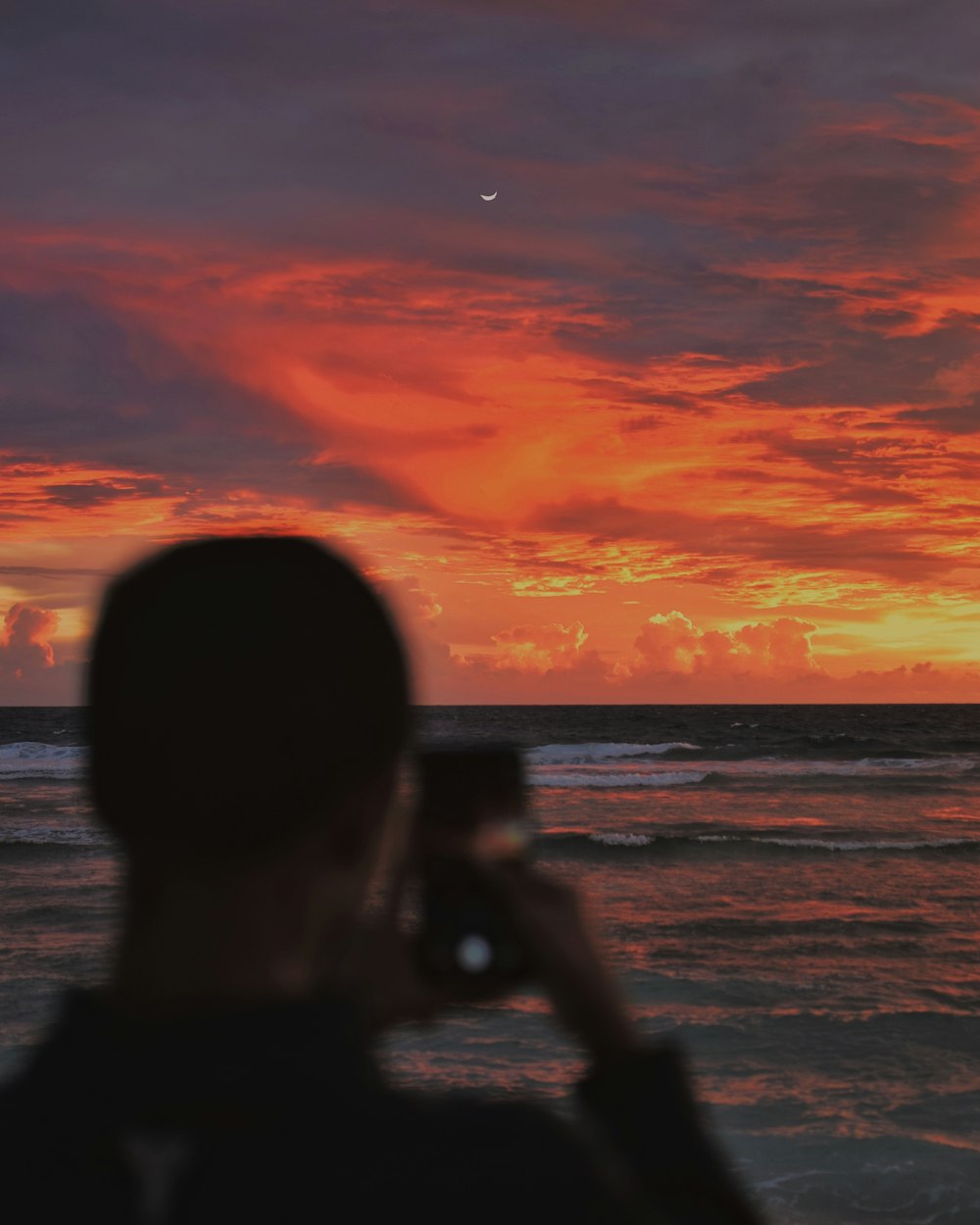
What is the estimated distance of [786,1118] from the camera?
323 inches

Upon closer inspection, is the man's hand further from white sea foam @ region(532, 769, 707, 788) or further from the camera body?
white sea foam @ region(532, 769, 707, 788)

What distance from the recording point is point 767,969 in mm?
12250

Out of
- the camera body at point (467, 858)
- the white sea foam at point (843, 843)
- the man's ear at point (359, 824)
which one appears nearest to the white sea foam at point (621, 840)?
the white sea foam at point (843, 843)

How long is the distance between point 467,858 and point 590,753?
46.2 metres

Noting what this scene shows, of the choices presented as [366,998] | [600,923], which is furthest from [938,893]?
[366,998]

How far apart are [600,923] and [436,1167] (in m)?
14.3

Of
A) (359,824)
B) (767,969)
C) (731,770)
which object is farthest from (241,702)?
(731,770)

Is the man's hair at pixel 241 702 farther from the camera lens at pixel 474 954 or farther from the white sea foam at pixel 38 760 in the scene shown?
the white sea foam at pixel 38 760

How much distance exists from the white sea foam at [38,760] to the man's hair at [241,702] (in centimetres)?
3902

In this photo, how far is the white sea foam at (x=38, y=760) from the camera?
39.7m

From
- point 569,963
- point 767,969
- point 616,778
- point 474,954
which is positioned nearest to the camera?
point 569,963

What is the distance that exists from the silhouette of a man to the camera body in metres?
0.15

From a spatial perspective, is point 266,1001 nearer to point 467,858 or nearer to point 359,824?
point 359,824

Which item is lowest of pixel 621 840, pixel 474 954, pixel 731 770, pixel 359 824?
pixel 731 770
